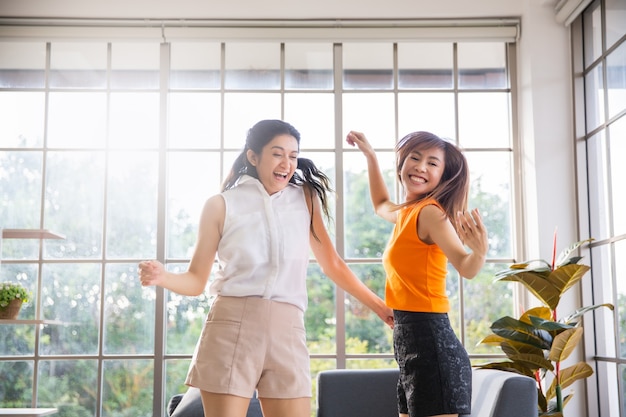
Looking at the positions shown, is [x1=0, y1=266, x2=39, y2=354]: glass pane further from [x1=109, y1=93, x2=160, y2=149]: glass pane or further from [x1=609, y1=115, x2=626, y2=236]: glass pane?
[x1=609, y1=115, x2=626, y2=236]: glass pane

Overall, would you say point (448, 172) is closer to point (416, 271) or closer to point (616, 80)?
point (416, 271)

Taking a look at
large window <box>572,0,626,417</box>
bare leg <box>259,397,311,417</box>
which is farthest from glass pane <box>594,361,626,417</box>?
bare leg <box>259,397,311,417</box>

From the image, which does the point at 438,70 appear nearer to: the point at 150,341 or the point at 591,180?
the point at 591,180

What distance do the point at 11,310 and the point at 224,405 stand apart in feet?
7.29

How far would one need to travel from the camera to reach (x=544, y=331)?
3.31m

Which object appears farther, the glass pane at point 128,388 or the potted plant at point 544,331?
the glass pane at point 128,388

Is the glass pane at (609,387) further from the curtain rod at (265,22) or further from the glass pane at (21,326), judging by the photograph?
the glass pane at (21,326)

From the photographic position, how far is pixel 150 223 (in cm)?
427

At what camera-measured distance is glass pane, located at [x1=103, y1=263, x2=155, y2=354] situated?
13.7 feet

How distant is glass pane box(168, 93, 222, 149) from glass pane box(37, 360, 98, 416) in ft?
4.39

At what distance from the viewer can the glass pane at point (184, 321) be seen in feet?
13.7

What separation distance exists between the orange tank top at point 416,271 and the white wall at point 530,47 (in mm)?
2001

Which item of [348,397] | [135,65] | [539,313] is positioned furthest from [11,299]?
[539,313]

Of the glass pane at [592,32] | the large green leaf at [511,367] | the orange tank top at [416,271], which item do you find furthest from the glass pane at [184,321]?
the glass pane at [592,32]
